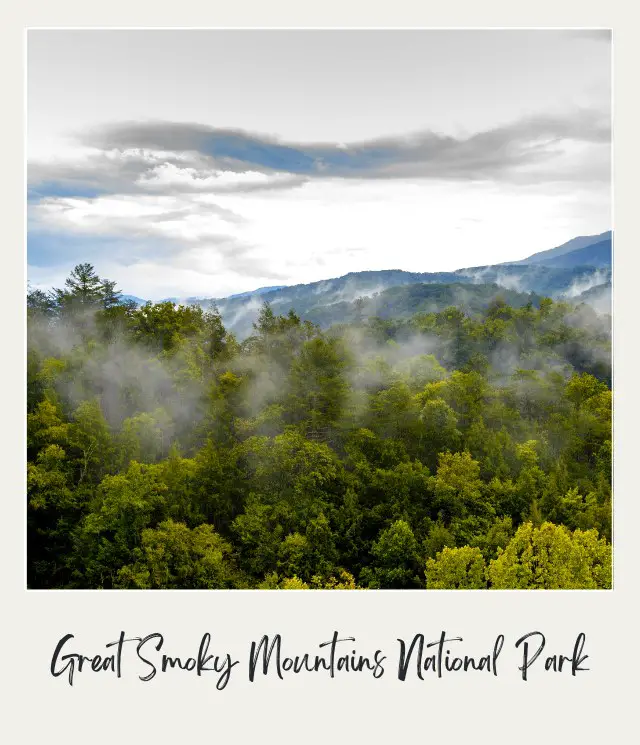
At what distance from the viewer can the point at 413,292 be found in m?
19.4

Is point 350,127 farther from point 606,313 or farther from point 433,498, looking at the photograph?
point 433,498

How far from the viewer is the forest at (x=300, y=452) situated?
17.1m

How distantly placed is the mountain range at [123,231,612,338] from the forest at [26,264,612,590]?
0.77ft

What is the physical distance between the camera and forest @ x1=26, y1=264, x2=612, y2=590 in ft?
56.1

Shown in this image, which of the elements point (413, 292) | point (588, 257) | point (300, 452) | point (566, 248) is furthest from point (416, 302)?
point (300, 452)

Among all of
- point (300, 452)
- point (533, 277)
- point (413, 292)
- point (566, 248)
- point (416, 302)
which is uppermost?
point (566, 248)

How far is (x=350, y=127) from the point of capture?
17141 mm

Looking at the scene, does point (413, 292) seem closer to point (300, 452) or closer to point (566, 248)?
point (566, 248)

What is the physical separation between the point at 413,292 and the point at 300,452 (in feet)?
18.0

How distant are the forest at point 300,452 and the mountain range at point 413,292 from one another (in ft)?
0.77

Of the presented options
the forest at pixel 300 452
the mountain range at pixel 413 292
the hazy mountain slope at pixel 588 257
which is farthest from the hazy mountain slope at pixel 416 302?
the hazy mountain slope at pixel 588 257

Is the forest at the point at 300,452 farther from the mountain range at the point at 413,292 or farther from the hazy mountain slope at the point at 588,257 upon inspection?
the hazy mountain slope at the point at 588,257

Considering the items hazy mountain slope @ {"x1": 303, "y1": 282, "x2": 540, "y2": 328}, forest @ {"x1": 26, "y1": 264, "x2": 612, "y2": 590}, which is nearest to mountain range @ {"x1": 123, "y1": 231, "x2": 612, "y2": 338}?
hazy mountain slope @ {"x1": 303, "y1": 282, "x2": 540, "y2": 328}

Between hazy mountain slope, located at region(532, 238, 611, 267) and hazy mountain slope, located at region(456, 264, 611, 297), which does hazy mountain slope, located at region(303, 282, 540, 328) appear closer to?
hazy mountain slope, located at region(456, 264, 611, 297)
